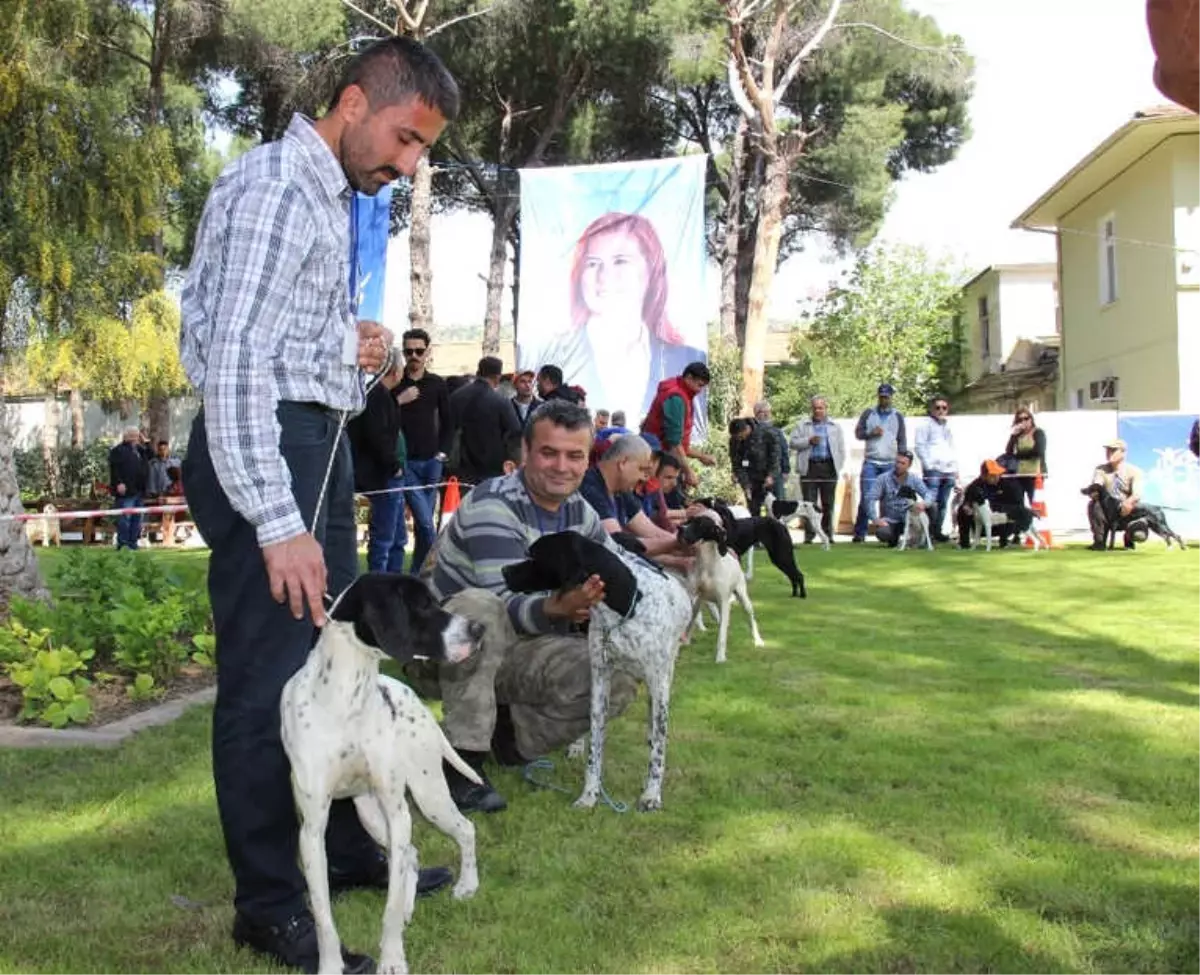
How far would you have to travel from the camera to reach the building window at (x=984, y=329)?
120 feet

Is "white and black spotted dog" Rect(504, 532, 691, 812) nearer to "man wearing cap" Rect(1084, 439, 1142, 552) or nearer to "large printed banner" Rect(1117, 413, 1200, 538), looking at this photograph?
"man wearing cap" Rect(1084, 439, 1142, 552)

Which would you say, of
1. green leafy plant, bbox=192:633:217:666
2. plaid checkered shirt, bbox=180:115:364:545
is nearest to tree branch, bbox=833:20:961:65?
green leafy plant, bbox=192:633:217:666

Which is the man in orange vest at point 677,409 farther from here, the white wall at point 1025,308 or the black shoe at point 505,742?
the white wall at point 1025,308

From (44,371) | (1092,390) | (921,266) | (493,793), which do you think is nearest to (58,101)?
(493,793)

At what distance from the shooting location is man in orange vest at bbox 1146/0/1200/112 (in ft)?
5.62

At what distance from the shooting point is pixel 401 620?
8.79ft

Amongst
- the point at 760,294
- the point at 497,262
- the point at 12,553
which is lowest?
the point at 12,553

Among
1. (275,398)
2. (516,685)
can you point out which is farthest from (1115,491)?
(275,398)

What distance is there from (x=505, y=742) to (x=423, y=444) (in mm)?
5123

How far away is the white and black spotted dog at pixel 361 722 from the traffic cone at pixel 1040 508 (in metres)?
13.5

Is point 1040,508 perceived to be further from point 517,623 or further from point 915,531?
point 517,623

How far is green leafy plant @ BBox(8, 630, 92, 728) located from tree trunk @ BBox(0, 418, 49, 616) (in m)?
1.36

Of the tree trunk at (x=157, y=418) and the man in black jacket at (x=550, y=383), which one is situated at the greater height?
the tree trunk at (x=157, y=418)

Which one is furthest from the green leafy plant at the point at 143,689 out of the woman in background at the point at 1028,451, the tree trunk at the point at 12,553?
the woman in background at the point at 1028,451
